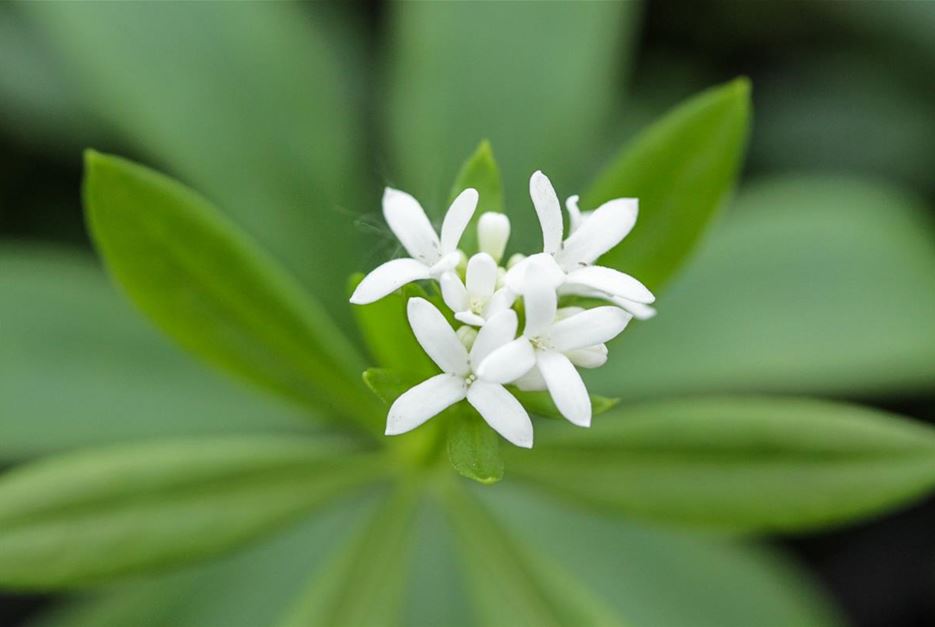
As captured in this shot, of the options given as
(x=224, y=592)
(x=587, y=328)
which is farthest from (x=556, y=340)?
(x=224, y=592)

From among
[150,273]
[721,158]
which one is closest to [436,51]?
[721,158]

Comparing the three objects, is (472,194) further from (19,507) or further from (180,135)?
(180,135)

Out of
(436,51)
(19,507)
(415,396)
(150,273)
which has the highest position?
(436,51)

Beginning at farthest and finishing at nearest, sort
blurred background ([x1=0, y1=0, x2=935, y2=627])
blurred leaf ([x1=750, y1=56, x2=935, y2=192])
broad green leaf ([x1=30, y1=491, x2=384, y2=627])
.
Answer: blurred leaf ([x1=750, y1=56, x2=935, y2=192]) → blurred background ([x1=0, y1=0, x2=935, y2=627]) → broad green leaf ([x1=30, y1=491, x2=384, y2=627])

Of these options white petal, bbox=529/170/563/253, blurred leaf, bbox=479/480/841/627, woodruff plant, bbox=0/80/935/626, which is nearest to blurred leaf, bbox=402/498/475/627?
blurred leaf, bbox=479/480/841/627

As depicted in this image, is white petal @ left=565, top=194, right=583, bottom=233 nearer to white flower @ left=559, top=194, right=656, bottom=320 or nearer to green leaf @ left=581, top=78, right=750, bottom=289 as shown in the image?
white flower @ left=559, top=194, right=656, bottom=320

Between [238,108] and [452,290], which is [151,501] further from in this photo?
[238,108]
